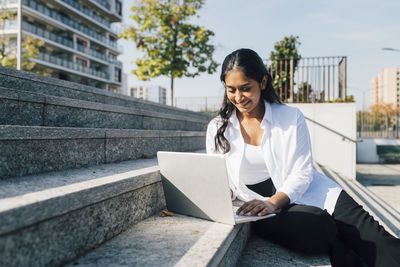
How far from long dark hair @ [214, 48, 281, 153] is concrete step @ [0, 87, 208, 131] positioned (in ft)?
3.84

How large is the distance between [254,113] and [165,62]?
1135cm

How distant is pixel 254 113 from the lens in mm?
2248

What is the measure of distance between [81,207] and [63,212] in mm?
113

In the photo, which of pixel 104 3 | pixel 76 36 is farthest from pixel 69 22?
pixel 104 3

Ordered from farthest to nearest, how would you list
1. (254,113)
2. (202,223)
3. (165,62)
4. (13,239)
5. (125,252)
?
(165,62) → (254,113) → (202,223) → (125,252) → (13,239)

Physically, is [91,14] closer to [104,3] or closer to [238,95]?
[104,3]

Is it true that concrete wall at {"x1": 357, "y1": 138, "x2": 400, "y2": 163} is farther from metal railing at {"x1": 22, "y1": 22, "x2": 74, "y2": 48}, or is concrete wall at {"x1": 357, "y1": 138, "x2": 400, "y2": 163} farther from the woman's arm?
metal railing at {"x1": 22, "y1": 22, "x2": 74, "y2": 48}

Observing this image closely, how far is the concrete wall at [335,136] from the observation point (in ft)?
25.5

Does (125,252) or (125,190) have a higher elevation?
(125,190)

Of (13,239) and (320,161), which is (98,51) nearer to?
(320,161)

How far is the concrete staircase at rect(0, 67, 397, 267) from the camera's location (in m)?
1.01

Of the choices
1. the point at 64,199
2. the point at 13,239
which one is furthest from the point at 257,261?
the point at 13,239

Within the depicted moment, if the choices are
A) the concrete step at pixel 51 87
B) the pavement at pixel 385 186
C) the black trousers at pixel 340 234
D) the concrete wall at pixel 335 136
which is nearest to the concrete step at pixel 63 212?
the black trousers at pixel 340 234

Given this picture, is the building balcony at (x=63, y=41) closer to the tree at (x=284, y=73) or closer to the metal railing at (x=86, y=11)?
the metal railing at (x=86, y=11)
